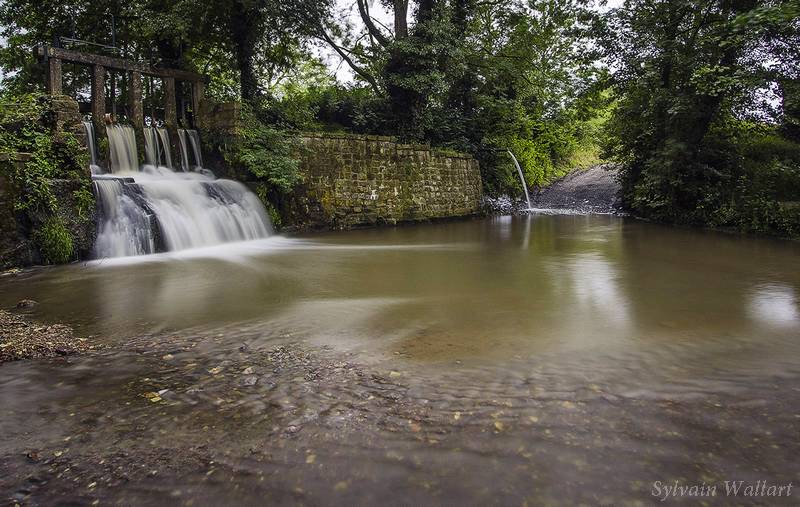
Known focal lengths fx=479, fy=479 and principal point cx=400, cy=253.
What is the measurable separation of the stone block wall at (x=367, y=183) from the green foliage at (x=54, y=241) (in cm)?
512

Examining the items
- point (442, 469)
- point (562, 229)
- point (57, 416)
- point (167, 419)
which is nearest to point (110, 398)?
point (57, 416)

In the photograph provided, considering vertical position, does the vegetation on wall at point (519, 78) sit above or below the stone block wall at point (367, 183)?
above

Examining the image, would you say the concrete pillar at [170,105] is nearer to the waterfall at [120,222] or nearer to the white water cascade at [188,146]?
the white water cascade at [188,146]

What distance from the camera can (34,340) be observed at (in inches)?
130

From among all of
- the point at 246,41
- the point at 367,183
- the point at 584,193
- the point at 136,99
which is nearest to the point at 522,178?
the point at 584,193

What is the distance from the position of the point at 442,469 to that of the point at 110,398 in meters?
1.76

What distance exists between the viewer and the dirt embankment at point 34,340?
3045 millimetres

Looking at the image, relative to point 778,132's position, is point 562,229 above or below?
below

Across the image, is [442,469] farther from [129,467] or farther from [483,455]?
[129,467]

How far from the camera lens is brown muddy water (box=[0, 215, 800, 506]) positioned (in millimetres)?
1769

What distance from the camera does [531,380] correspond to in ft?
8.59

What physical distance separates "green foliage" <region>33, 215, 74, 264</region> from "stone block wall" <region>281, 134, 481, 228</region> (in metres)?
5.12

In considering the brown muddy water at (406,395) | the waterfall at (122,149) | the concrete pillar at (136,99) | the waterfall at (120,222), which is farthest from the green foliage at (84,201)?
the concrete pillar at (136,99)

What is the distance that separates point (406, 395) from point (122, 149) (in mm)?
10848
